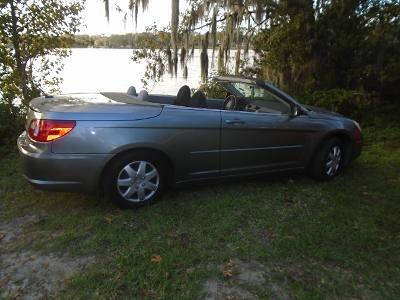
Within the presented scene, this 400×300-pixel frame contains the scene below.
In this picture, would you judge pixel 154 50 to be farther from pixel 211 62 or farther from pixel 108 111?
pixel 108 111

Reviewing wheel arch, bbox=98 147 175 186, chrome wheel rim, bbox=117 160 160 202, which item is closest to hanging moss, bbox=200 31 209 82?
wheel arch, bbox=98 147 175 186

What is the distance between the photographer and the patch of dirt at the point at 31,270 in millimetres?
2580

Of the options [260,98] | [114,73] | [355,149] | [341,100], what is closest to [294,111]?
[260,98]

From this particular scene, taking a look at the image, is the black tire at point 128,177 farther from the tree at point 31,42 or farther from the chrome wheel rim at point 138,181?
the tree at point 31,42

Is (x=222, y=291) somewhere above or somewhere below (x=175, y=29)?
below

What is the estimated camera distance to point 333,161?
495 centimetres

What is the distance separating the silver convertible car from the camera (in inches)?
134

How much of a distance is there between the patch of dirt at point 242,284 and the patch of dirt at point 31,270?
1.02m

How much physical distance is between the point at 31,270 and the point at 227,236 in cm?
164

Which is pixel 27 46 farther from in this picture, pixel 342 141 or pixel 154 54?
pixel 342 141

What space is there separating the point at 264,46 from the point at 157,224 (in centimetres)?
670

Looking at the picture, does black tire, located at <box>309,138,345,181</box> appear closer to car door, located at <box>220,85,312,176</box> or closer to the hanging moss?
car door, located at <box>220,85,312,176</box>

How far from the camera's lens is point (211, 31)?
370 inches

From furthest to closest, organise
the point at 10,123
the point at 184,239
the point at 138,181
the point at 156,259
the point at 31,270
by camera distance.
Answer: the point at 10,123 → the point at 138,181 → the point at 184,239 → the point at 156,259 → the point at 31,270
